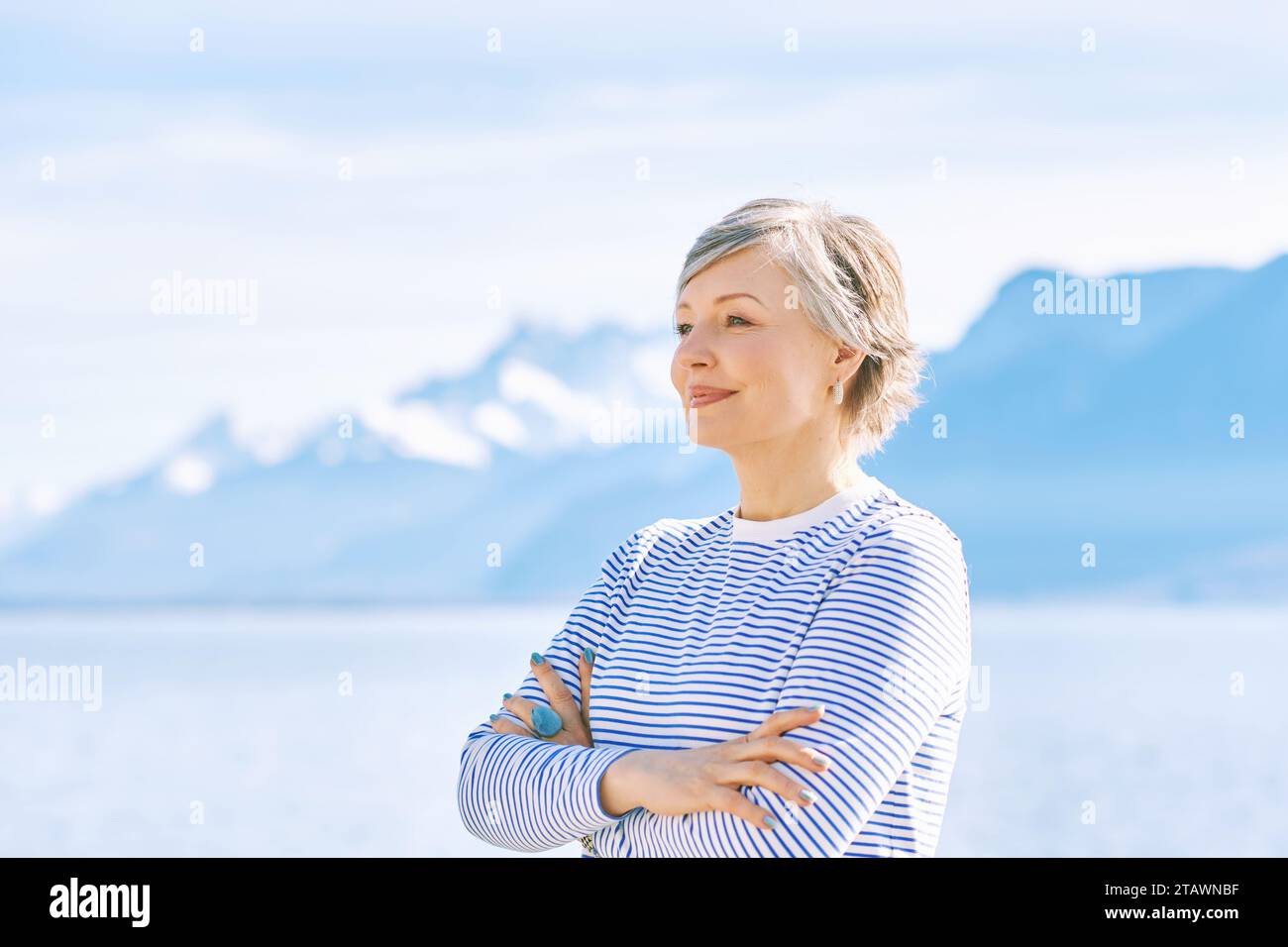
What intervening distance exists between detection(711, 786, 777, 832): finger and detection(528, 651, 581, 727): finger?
0.42m

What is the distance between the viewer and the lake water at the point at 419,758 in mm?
11508

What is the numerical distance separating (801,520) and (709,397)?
233 millimetres

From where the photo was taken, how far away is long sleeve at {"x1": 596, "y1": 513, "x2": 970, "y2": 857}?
76.7 inches

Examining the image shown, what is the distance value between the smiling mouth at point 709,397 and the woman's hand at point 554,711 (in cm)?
45

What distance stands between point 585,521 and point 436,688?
105 meters

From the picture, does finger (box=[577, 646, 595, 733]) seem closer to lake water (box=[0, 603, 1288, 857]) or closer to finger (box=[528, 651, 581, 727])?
finger (box=[528, 651, 581, 727])

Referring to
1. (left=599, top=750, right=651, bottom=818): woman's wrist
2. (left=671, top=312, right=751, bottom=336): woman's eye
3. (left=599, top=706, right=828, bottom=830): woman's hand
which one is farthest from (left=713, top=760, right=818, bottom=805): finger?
(left=671, top=312, right=751, bottom=336): woman's eye

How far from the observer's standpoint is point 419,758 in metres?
15.3

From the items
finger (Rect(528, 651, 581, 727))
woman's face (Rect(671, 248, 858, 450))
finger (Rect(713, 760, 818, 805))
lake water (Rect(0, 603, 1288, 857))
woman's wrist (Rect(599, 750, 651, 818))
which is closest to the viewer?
finger (Rect(713, 760, 818, 805))

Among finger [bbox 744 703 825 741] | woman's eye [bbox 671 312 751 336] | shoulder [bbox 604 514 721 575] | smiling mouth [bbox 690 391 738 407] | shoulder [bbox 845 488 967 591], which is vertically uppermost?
woman's eye [bbox 671 312 751 336]

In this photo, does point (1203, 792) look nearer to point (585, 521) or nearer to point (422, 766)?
point (422, 766)

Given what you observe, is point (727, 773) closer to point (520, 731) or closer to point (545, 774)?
point (545, 774)

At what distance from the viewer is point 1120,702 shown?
22.9m

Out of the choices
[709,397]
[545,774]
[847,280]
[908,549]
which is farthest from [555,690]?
[847,280]
